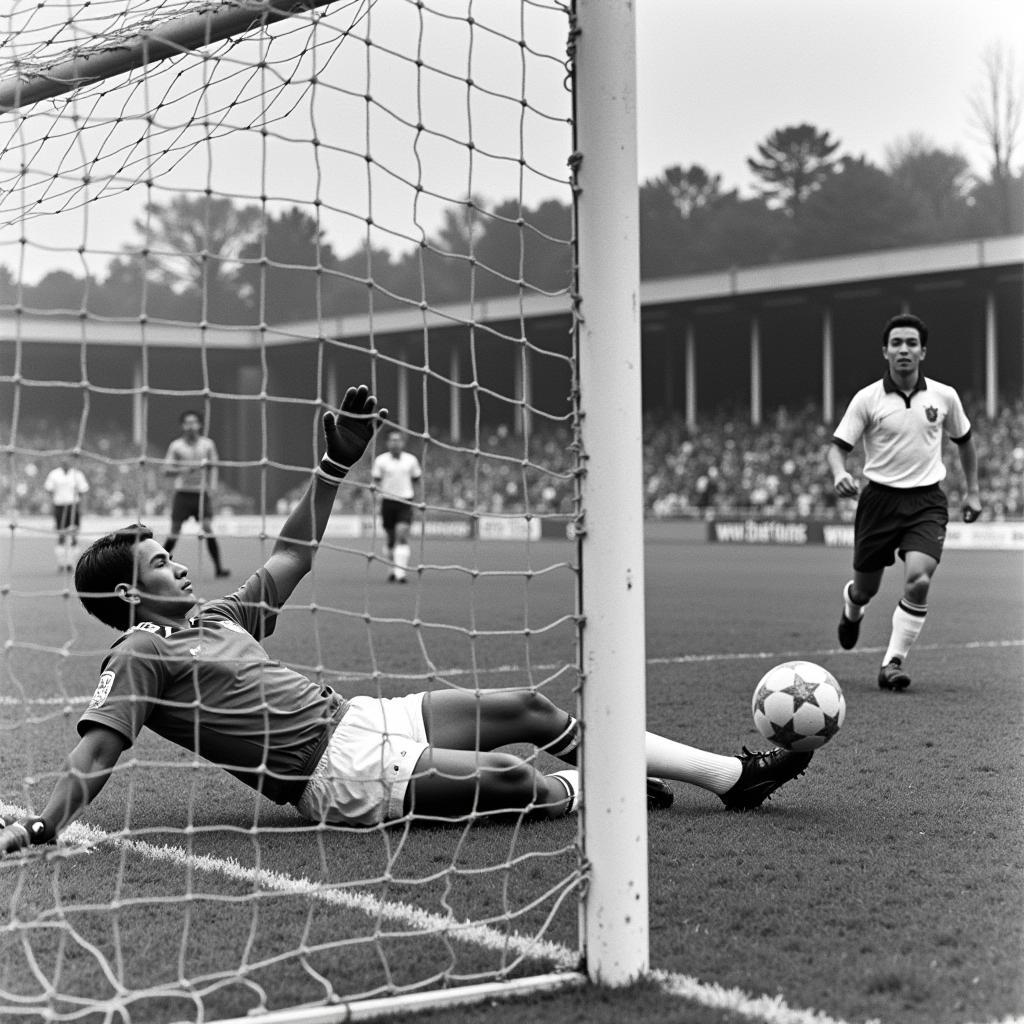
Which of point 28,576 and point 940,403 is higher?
point 940,403

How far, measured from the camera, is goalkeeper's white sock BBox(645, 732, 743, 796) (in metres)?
4.09

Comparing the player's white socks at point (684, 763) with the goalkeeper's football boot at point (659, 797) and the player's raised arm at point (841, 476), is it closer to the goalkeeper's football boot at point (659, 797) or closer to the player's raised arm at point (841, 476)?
the goalkeeper's football boot at point (659, 797)

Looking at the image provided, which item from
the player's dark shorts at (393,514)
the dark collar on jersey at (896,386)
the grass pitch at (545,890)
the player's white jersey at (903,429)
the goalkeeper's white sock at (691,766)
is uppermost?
the dark collar on jersey at (896,386)

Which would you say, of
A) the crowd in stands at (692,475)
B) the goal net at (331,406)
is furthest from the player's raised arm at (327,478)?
the crowd in stands at (692,475)

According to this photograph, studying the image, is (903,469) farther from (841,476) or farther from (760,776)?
(760,776)

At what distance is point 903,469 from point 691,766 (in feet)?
12.0

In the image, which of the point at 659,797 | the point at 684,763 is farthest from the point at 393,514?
the point at 684,763

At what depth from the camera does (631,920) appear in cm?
Answer: 268

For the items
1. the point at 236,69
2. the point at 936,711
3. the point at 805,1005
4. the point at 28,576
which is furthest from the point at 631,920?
the point at 28,576

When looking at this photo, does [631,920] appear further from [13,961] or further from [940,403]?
[940,403]

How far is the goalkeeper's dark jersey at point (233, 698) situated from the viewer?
11.6 ft

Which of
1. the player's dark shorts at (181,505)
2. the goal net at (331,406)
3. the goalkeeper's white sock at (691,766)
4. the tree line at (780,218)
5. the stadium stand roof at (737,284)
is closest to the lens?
the goal net at (331,406)

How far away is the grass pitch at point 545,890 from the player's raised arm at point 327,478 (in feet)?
0.68

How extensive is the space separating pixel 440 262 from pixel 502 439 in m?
12.5
